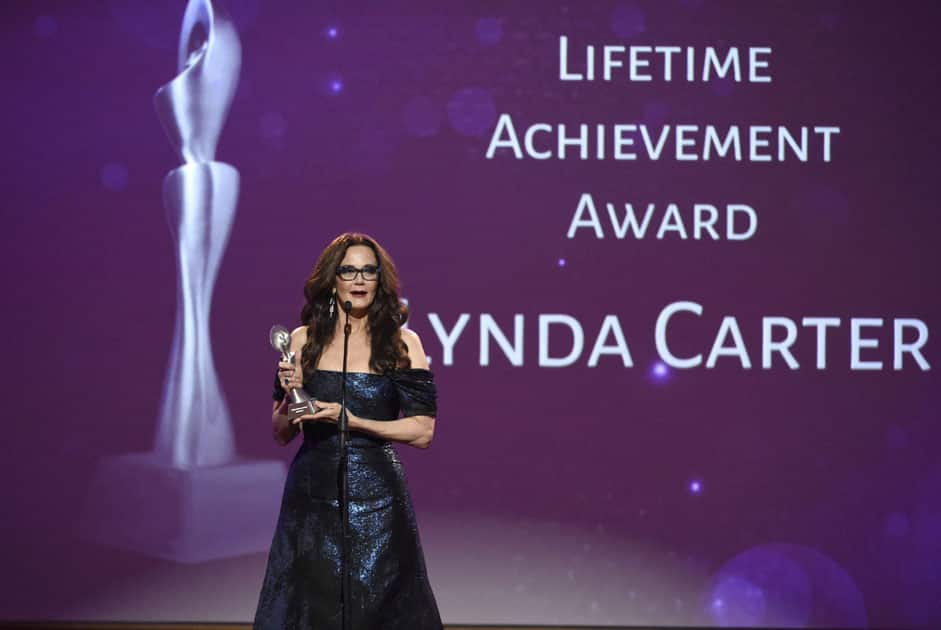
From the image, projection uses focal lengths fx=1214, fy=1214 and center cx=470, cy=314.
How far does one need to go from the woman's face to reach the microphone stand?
4cm

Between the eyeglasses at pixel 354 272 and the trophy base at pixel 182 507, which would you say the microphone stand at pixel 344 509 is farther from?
the trophy base at pixel 182 507

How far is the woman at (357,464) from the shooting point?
9.44 feet

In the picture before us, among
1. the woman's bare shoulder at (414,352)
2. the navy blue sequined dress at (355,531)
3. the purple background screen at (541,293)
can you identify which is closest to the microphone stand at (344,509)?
the navy blue sequined dress at (355,531)

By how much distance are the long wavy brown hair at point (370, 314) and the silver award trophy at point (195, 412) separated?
6.81 ft

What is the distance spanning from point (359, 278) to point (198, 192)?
223 centimetres

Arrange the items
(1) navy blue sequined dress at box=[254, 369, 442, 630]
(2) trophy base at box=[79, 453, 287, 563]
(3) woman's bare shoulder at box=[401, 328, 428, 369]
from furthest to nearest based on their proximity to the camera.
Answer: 1. (2) trophy base at box=[79, 453, 287, 563]
2. (3) woman's bare shoulder at box=[401, 328, 428, 369]
3. (1) navy blue sequined dress at box=[254, 369, 442, 630]

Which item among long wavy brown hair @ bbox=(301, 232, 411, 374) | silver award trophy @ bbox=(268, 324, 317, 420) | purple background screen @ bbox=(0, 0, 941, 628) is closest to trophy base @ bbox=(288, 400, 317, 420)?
silver award trophy @ bbox=(268, 324, 317, 420)

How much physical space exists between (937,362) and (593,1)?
6.66 feet

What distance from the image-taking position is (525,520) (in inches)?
194

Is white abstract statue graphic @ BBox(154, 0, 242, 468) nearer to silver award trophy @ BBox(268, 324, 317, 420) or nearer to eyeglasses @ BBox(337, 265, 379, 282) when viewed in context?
eyeglasses @ BBox(337, 265, 379, 282)

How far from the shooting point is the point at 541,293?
16.2ft

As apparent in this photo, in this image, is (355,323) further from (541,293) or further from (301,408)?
(541,293)

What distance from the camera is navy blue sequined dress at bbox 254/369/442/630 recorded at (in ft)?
9.43

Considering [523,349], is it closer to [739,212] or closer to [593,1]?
[739,212]
